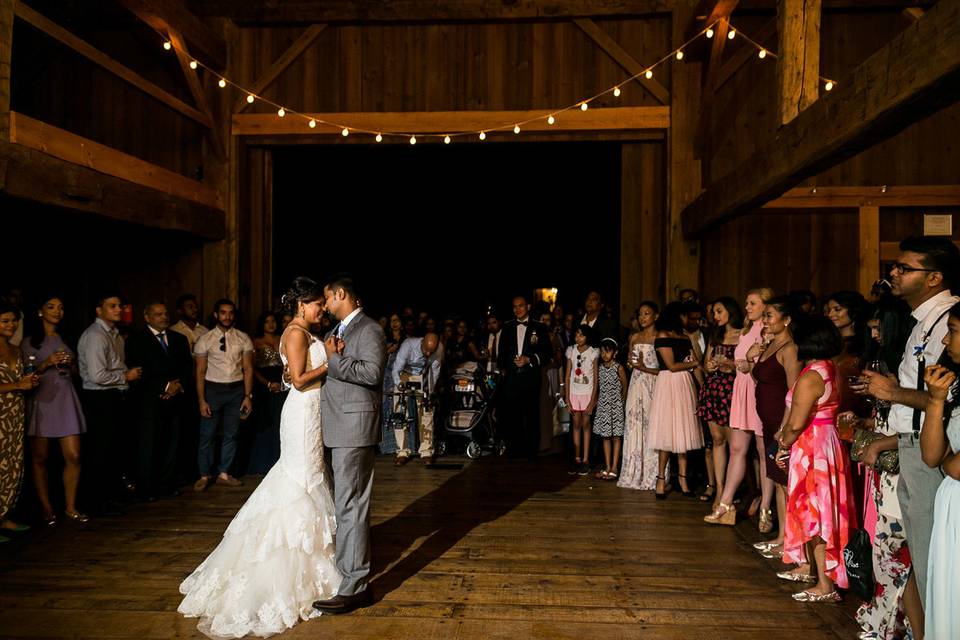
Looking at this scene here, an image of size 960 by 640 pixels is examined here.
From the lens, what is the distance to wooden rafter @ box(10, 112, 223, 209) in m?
5.57

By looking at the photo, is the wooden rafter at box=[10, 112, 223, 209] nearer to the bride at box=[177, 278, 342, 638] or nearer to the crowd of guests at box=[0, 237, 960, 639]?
the crowd of guests at box=[0, 237, 960, 639]

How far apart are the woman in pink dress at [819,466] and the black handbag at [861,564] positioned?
0.37 metres

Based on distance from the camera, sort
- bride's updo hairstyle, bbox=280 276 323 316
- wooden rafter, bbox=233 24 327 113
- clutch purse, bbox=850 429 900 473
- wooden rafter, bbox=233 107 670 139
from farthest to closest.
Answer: wooden rafter, bbox=233 24 327 113 < wooden rafter, bbox=233 107 670 139 < bride's updo hairstyle, bbox=280 276 323 316 < clutch purse, bbox=850 429 900 473

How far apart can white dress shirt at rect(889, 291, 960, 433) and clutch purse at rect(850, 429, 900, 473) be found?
0.18 meters

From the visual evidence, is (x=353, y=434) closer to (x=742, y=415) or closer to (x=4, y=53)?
(x=742, y=415)

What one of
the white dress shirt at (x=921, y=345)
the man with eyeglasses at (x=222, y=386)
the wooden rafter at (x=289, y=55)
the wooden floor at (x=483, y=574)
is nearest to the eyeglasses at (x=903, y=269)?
the white dress shirt at (x=921, y=345)

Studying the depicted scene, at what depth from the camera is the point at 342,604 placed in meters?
3.62

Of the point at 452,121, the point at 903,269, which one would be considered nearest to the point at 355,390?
the point at 903,269

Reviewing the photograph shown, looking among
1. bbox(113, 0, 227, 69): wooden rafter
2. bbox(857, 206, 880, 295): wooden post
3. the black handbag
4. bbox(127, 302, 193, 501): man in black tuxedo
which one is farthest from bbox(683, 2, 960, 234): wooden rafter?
bbox(113, 0, 227, 69): wooden rafter

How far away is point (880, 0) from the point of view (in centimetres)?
845

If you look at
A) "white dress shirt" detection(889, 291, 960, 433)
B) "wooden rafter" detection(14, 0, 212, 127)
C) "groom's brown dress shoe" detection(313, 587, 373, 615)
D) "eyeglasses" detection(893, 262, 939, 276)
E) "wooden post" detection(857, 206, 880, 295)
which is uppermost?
"wooden rafter" detection(14, 0, 212, 127)

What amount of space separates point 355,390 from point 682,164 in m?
6.05

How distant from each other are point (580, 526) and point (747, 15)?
21.6 feet

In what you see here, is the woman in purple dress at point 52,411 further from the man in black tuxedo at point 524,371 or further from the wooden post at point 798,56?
the wooden post at point 798,56
